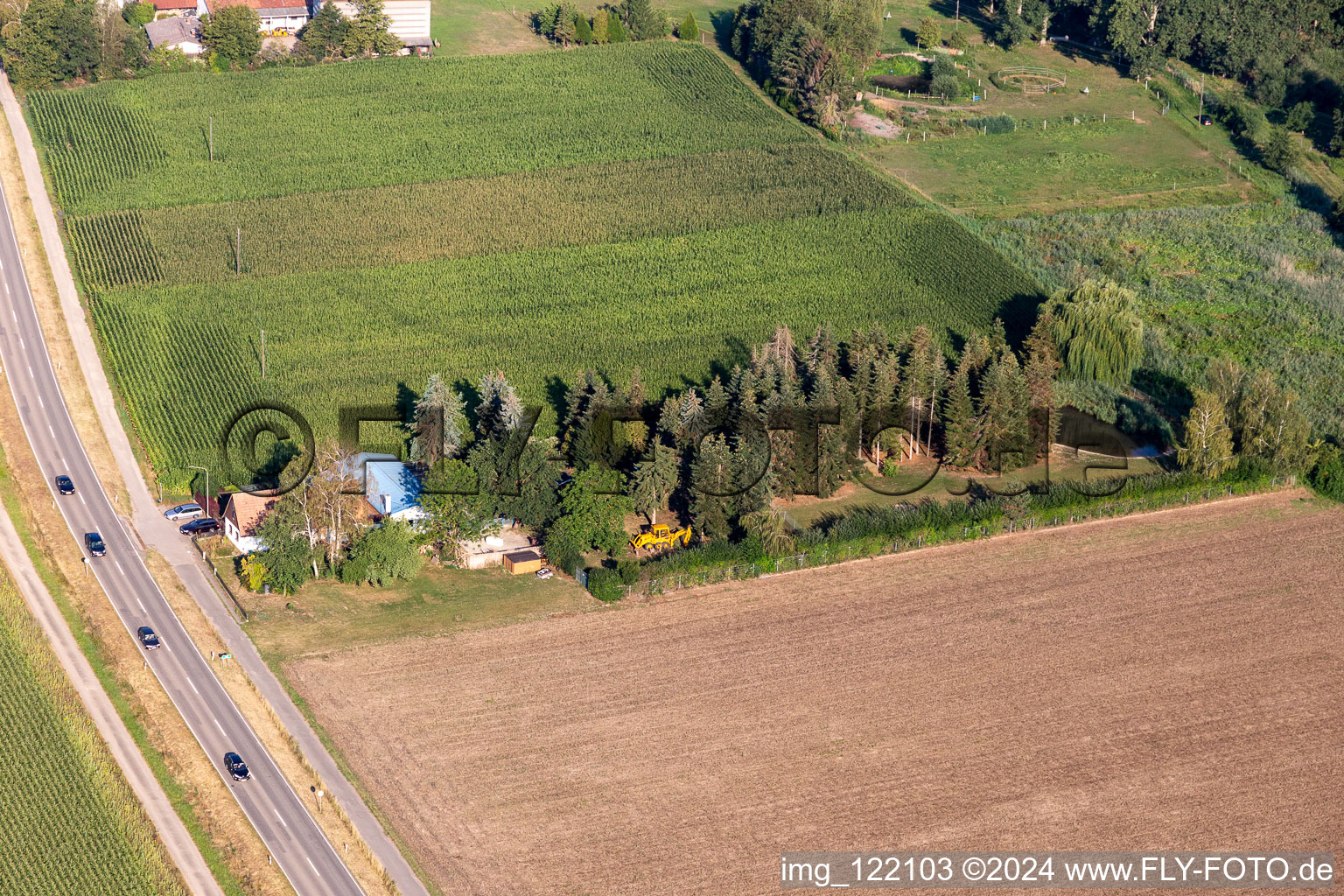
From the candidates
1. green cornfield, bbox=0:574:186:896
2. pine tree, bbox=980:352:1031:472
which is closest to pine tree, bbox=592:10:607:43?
pine tree, bbox=980:352:1031:472

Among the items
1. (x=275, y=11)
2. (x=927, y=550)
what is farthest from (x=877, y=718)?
(x=275, y=11)

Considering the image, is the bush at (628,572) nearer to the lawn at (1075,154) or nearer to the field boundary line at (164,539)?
the field boundary line at (164,539)

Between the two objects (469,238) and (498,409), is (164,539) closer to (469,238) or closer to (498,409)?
(498,409)

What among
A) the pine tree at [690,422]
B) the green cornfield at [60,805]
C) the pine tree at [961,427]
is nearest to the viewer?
the green cornfield at [60,805]

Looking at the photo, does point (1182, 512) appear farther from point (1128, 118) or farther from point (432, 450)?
point (1128, 118)

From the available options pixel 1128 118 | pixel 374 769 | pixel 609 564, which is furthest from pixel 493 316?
pixel 1128 118

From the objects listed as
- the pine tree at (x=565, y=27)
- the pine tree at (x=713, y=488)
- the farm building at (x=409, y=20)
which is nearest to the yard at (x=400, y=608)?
the pine tree at (x=713, y=488)
